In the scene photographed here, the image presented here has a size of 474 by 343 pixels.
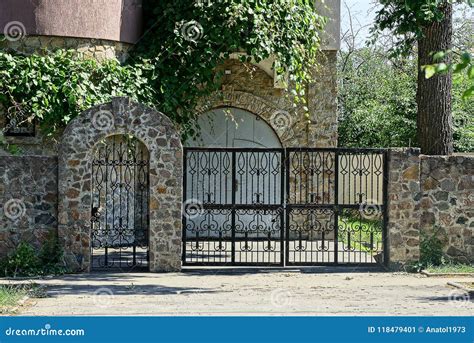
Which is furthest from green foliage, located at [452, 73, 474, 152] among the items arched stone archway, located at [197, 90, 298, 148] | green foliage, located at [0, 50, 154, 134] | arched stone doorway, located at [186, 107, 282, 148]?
green foliage, located at [0, 50, 154, 134]

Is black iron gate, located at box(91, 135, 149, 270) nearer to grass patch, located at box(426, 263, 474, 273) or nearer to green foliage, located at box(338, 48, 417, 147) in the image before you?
grass patch, located at box(426, 263, 474, 273)

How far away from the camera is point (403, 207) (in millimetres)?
18344

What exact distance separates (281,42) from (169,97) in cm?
288

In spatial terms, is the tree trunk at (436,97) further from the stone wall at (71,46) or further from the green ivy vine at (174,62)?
the stone wall at (71,46)

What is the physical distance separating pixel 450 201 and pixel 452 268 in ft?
4.34

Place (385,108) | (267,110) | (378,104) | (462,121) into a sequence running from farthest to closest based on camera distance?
(378,104) < (385,108) < (462,121) < (267,110)

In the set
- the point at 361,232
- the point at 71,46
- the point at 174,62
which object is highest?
the point at 71,46

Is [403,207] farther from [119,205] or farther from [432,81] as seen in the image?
[119,205]

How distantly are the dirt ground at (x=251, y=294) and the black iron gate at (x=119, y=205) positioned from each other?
3.10 feet

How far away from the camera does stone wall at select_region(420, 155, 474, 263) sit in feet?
61.1

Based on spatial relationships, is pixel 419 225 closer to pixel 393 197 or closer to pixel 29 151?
pixel 393 197

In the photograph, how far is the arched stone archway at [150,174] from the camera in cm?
1752

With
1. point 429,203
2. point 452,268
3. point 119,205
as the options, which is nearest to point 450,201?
point 429,203

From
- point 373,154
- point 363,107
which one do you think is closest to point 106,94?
point 373,154
